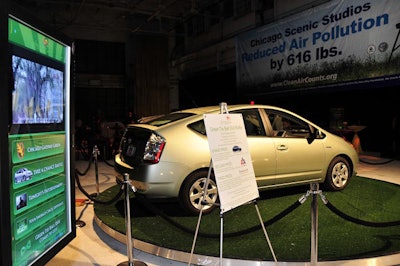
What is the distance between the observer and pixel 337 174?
543 centimetres

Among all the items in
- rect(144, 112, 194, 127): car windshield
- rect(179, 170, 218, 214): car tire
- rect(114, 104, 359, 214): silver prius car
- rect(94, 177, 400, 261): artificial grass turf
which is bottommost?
rect(94, 177, 400, 261): artificial grass turf

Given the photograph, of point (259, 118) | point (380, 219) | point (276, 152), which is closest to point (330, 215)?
point (380, 219)

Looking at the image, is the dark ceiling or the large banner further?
the dark ceiling

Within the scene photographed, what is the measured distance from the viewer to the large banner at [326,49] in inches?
295

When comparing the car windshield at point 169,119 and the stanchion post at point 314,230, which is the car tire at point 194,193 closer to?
the car windshield at point 169,119

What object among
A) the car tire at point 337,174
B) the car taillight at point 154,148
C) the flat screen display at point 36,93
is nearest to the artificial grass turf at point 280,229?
the car tire at point 337,174

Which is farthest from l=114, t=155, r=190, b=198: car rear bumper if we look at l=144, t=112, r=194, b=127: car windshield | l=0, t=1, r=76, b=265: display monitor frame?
l=0, t=1, r=76, b=265: display monitor frame

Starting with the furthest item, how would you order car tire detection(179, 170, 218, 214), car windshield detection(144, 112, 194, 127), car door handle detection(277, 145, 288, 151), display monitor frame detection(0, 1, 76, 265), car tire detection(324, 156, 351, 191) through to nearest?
car tire detection(324, 156, 351, 191), car door handle detection(277, 145, 288, 151), car windshield detection(144, 112, 194, 127), car tire detection(179, 170, 218, 214), display monitor frame detection(0, 1, 76, 265)

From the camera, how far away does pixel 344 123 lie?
33.4 ft

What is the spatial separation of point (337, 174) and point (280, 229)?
204cm

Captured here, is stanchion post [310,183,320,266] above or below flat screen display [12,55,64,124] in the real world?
below

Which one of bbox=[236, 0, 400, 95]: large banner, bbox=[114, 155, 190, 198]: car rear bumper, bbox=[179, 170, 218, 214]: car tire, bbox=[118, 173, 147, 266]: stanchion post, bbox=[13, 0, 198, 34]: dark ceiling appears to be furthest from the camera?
bbox=[13, 0, 198, 34]: dark ceiling

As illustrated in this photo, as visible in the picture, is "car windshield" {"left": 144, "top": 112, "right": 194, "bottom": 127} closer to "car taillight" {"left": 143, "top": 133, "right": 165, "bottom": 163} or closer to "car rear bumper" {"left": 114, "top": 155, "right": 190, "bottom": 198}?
"car taillight" {"left": 143, "top": 133, "right": 165, "bottom": 163}

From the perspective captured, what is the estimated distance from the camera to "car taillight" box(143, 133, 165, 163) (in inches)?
163
